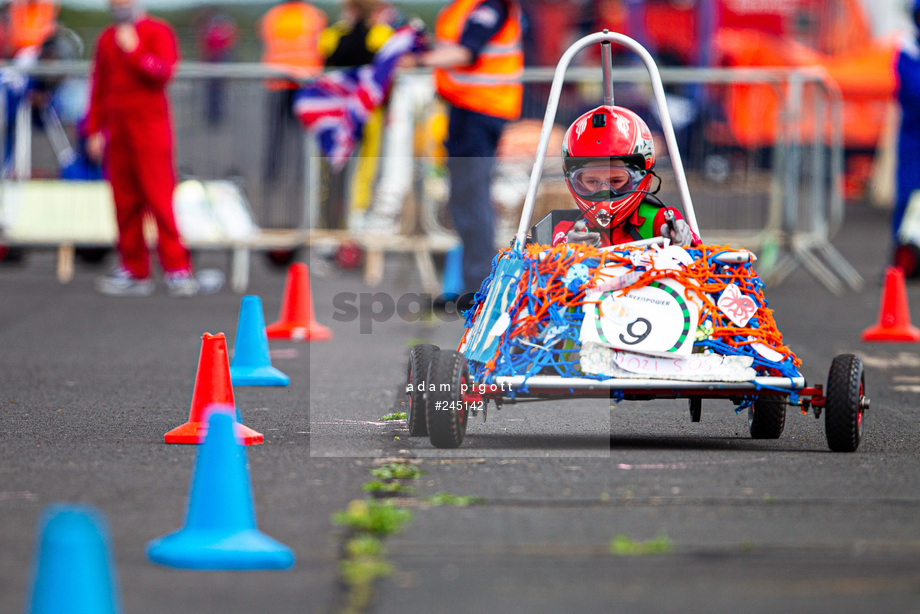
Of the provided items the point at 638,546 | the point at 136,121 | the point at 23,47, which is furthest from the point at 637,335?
the point at 23,47

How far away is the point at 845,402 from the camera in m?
5.54

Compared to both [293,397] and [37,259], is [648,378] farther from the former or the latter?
[37,259]

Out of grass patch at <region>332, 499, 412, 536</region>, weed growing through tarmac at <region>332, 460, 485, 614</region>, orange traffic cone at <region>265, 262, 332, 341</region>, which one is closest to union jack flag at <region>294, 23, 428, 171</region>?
orange traffic cone at <region>265, 262, 332, 341</region>

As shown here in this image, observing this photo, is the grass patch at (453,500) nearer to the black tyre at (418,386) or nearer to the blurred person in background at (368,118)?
the black tyre at (418,386)

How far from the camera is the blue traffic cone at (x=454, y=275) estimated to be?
441 inches

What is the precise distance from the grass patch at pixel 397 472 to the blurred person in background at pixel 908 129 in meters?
9.36

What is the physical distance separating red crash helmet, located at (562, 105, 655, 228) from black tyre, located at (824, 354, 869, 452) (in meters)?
1.09

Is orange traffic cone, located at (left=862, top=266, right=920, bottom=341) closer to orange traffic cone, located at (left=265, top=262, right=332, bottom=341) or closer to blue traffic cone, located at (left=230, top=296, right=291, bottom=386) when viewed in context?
orange traffic cone, located at (left=265, top=262, right=332, bottom=341)

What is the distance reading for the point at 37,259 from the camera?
16.5 m

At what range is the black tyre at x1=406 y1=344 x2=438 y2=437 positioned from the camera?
18.7ft

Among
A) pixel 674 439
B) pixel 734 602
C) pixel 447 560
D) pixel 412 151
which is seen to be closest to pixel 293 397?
pixel 674 439

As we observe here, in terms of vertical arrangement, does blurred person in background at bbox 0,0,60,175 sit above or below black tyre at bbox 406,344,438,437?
above

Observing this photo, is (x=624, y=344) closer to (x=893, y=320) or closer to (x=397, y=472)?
(x=397, y=472)

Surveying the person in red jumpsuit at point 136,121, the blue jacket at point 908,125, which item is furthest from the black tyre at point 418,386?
the blue jacket at point 908,125
